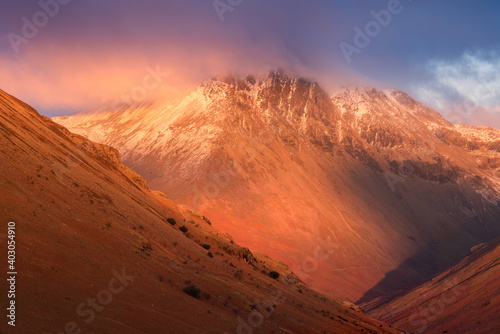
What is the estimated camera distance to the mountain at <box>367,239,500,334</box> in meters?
38.2

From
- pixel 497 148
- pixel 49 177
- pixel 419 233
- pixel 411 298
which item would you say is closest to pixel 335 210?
pixel 419 233

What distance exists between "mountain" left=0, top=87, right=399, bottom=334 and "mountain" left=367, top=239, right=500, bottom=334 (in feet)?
49.0

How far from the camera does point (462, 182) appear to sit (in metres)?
153

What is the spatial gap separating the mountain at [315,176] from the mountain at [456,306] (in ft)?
60.4

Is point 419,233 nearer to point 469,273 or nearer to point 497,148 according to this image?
point 469,273

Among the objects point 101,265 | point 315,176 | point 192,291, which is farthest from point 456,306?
point 315,176

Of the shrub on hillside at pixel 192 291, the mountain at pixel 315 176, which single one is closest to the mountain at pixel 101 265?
the shrub on hillside at pixel 192 291

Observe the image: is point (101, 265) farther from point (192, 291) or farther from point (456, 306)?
point (456, 306)

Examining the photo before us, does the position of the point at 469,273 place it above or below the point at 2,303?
above

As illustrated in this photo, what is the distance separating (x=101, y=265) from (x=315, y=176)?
9769 centimetres

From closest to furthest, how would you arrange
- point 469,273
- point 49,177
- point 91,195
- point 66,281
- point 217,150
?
point 66,281
point 49,177
point 91,195
point 469,273
point 217,150

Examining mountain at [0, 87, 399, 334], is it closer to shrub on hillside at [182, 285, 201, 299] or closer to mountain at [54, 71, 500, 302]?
shrub on hillside at [182, 285, 201, 299]

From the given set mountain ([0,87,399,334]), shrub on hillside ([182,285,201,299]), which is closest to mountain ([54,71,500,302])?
mountain ([0,87,399,334])

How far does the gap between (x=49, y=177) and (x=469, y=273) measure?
176ft
